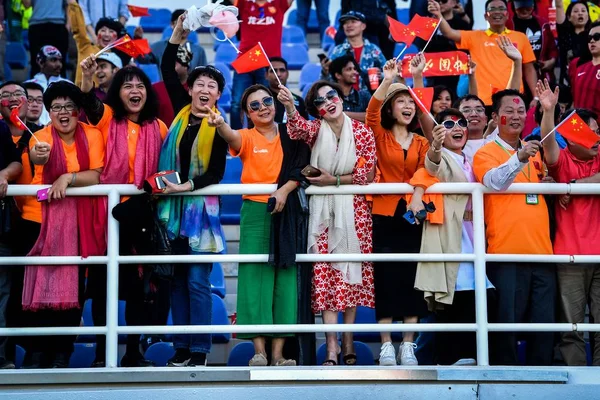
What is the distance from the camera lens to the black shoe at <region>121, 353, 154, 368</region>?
26.1 feet

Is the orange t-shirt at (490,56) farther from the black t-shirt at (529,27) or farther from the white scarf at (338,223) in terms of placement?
the white scarf at (338,223)

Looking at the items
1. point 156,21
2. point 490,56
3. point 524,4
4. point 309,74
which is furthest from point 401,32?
point 156,21

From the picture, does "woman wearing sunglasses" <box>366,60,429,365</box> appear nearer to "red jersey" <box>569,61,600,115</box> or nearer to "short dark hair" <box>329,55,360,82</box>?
"short dark hair" <box>329,55,360,82</box>

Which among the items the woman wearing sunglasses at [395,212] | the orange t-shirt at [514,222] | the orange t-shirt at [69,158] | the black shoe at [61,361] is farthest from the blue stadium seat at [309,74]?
the black shoe at [61,361]

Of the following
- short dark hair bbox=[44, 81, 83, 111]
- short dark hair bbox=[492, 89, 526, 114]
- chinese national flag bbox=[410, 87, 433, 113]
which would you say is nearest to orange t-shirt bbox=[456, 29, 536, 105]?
short dark hair bbox=[492, 89, 526, 114]

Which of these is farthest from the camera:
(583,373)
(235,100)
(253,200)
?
(235,100)

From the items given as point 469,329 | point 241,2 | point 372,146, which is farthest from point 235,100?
point 469,329

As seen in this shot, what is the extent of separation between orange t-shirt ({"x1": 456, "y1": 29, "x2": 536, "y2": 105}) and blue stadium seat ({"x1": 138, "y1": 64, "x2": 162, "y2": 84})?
3.37 m

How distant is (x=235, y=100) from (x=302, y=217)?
3787 mm

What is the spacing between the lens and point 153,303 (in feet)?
26.7

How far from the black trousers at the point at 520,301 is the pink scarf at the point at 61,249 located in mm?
2551

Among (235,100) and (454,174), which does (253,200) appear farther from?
(235,100)

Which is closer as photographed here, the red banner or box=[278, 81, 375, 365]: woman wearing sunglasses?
box=[278, 81, 375, 365]: woman wearing sunglasses

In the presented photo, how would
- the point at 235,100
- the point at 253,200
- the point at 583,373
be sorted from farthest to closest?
the point at 235,100 → the point at 253,200 → the point at 583,373
